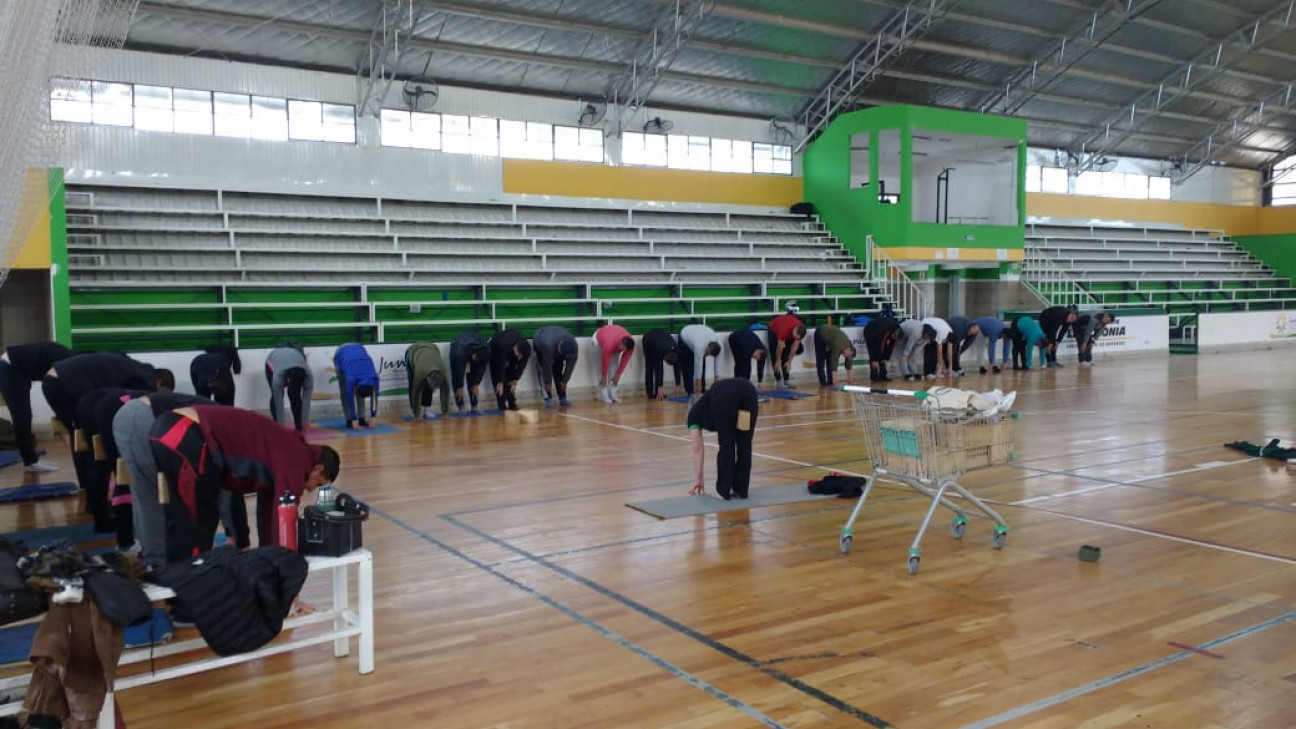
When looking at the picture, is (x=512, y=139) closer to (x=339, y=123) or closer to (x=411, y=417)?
(x=339, y=123)

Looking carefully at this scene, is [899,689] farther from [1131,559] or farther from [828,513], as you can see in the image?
[828,513]

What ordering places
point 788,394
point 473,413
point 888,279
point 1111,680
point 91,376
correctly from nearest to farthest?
point 1111,680 < point 91,376 < point 473,413 < point 788,394 < point 888,279

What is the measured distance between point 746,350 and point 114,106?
1077 centimetres

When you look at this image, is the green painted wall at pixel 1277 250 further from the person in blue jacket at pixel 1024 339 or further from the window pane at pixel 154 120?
the window pane at pixel 154 120

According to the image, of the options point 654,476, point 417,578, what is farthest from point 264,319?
point 417,578

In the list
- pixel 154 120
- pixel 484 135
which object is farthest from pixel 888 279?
pixel 154 120

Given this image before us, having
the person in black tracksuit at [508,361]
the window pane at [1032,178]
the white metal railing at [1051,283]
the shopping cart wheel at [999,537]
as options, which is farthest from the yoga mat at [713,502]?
the window pane at [1032,178]

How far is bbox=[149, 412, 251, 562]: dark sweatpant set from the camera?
482cm

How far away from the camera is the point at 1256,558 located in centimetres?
622

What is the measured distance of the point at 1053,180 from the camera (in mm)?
28828

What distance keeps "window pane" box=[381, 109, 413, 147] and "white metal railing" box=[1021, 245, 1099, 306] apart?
14.8 meters

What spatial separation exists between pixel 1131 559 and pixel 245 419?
5196 millimetres

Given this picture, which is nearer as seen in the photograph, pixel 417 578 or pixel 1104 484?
pixel 417 578

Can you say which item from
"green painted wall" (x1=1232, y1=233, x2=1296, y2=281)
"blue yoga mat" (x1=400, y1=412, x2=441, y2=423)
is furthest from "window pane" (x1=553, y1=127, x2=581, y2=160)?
"green painted wall" (x1=1232, y1=233, x2=1296, y2=281)
